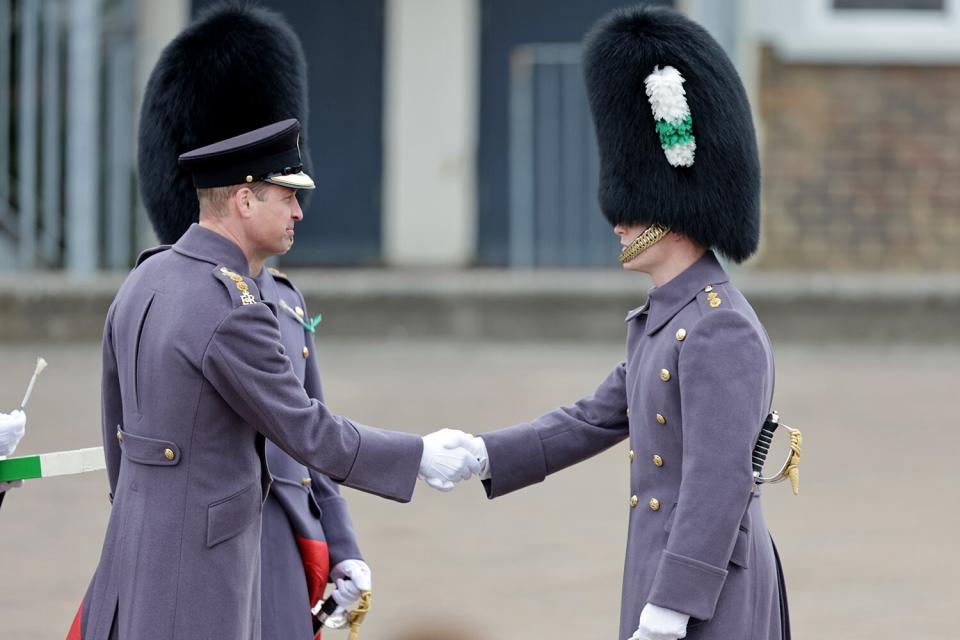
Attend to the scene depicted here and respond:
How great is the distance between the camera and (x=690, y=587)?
324 cm

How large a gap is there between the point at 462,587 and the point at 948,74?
7461 mm

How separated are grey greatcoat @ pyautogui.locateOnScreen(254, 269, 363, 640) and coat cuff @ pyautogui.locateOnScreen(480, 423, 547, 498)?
0.38 meters

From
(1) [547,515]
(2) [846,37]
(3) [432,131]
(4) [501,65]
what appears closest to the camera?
(1) [547,515]

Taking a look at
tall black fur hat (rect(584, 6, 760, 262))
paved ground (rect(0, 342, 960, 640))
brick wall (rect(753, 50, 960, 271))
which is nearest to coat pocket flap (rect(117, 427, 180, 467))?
tall black fur hat (rect(584, 6, 760, 262))

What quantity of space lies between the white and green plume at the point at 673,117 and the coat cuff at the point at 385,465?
861 millimetres

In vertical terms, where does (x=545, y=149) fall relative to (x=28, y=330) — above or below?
above

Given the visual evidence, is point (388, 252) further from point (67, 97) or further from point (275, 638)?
point (275, 638)

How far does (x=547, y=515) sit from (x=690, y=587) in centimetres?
365

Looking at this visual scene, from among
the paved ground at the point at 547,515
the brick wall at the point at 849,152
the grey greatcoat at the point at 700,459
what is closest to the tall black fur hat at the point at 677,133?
the grey greatcoat at the point at 700,459

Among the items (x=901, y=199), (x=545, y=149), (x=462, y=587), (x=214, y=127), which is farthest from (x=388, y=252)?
(x=214, y=127)

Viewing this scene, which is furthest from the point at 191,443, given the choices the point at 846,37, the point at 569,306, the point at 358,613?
the point at 846,37

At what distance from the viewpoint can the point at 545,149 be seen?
11578 millimetres

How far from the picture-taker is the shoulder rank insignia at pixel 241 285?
10.9 feet

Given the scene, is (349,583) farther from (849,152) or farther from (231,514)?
(849,152)
